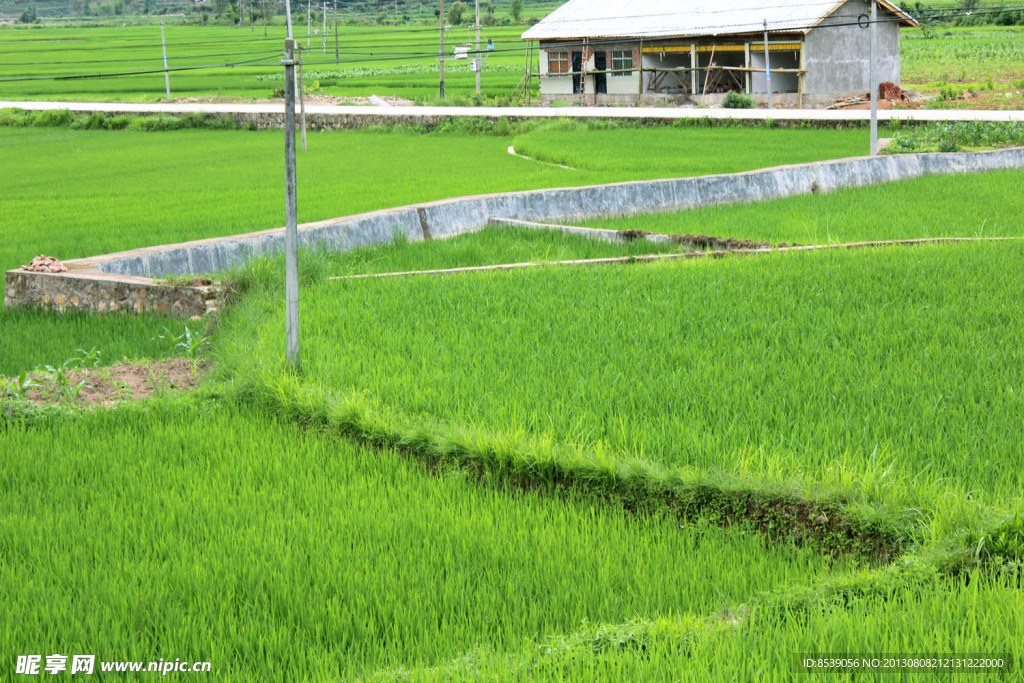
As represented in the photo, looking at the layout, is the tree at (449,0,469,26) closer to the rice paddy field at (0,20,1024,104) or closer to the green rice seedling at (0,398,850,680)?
the rice paddy field at (0,20,1024,104)

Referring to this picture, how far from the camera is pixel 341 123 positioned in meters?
32.3

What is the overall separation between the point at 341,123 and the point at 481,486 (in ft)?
→ 96.3

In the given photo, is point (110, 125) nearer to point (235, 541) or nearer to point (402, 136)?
point (402, 136)

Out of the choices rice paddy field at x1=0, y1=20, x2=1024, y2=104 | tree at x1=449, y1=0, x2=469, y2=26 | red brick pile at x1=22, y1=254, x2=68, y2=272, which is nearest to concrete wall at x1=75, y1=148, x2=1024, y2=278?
red brick pile at x1=22, y1=254, x2=68, y2=272

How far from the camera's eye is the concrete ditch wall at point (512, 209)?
29.5 ft

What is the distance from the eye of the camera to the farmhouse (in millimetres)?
31297

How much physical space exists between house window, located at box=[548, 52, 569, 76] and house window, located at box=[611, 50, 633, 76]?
2085 millimetres

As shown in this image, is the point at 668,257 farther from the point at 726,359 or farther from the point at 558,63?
the point at 558,63

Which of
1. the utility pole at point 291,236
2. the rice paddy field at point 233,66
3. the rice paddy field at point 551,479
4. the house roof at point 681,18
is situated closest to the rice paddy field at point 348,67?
the rice paddy field at point 233,66

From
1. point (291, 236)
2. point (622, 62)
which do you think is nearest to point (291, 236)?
point (291, 236)

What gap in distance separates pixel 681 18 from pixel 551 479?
3314 centimetres

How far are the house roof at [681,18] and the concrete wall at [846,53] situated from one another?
25.4 inches

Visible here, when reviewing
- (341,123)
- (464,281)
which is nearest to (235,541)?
(464,281)

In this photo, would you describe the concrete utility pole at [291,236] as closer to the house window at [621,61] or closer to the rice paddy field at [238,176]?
the rice paddy field at [238,176]
